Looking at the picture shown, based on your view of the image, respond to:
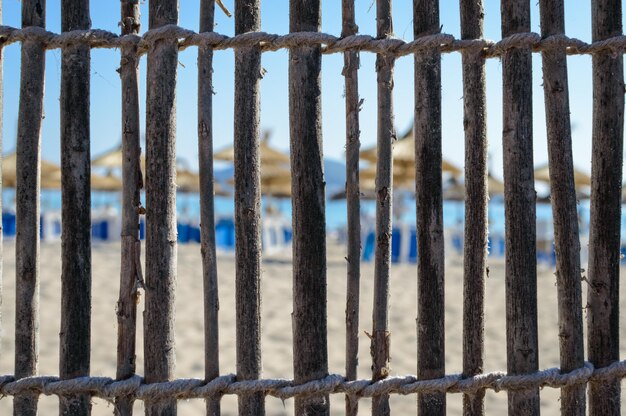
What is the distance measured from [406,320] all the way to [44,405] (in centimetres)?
332

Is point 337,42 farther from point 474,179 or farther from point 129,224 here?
point 129,224

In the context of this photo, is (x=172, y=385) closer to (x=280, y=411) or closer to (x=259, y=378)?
(x=259, y=378)

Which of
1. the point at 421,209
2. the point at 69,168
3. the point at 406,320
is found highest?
the point at 69,168

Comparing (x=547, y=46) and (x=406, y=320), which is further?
(x=406, y=320)

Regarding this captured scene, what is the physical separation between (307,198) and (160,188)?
0.41 meters

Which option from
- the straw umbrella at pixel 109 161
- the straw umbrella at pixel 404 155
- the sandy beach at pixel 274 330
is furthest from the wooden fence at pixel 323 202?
the straw umbrella at pixel 109 161

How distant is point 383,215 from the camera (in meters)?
2.02

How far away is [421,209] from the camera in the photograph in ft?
6.54

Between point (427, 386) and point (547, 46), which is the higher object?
point (547, 46)

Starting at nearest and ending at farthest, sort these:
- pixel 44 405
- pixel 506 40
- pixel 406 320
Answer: pixel 506 40, pixel 44 405, pixel 406 320

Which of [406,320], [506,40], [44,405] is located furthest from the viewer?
[406,320]

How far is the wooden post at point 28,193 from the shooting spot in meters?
2.04

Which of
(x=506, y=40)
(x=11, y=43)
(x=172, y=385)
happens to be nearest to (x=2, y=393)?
(x=172, y=385)

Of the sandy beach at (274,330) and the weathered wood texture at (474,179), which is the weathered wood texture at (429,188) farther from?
the sandy beach at (274,330)
